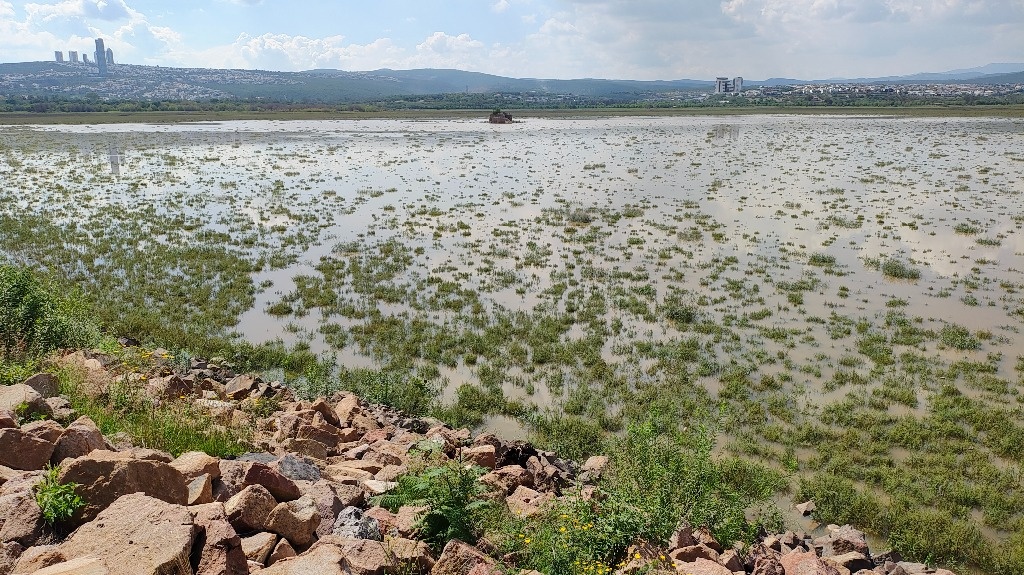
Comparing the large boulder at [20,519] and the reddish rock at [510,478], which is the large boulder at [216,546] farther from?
the reddish rock at [510,478]

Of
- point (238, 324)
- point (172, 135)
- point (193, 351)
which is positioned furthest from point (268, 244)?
point (172, 135)

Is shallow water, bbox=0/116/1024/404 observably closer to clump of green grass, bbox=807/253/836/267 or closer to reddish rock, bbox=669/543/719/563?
clump of green grass, bbox=807/253/836/267

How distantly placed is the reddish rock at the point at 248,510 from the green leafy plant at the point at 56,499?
1.32 meters

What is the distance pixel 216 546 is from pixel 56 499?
165cm

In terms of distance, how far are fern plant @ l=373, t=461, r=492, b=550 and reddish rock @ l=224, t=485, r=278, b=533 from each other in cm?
166

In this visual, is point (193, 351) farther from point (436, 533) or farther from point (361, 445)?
point (436, 533)

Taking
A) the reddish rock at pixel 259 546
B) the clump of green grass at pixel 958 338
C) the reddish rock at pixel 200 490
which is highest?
the reddish rock at pixel 200 490

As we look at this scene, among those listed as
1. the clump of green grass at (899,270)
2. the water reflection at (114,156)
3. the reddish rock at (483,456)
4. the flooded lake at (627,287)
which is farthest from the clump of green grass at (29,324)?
the water reflection at (114,156)

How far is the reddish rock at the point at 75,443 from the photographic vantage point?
648 centimetres

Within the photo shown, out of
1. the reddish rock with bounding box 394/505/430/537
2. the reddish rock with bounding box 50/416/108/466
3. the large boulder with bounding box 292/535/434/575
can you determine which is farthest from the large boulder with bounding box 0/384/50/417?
the reddish rock with bounding box 394/505/430/537

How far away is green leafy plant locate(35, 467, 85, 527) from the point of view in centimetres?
533

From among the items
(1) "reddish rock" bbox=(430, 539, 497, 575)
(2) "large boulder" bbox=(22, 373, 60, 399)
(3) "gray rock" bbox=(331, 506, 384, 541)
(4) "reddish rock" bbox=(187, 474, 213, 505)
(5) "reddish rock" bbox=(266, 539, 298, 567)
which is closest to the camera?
(5) "reddish rock" bbox=(266, 539, 298, 567)

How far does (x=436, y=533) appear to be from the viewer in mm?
6551

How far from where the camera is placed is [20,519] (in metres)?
5.17
